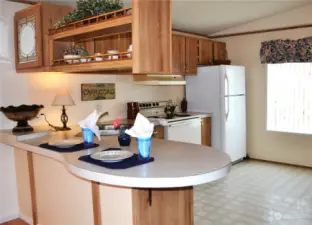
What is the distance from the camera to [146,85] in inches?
194

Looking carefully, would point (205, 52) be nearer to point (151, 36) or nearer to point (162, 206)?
point (151, 36)

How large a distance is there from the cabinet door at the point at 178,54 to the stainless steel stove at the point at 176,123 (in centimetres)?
65

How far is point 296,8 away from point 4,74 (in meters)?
4.34

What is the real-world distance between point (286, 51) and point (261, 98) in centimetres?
92

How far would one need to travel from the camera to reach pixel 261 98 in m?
5.51

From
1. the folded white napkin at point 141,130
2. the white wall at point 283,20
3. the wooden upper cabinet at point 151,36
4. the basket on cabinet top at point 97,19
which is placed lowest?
the folded white napkin at point 141,130

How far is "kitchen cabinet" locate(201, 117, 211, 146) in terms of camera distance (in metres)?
5.09

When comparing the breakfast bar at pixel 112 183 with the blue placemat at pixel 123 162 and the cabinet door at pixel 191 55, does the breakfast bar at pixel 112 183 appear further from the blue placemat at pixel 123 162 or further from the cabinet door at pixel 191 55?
the cabinet door at pixel 191 55

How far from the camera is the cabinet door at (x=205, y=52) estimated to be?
209 inches

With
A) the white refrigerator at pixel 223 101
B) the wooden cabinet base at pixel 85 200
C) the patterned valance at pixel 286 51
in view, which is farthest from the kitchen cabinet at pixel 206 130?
the wooden cabinet base at pixel 85 200

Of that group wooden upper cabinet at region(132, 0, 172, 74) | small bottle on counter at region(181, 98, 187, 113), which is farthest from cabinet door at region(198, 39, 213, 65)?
wooden upper cabinet at region(132, 0, 172, 74)

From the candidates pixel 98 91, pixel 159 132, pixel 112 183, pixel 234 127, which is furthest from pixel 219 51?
pixel 112 183

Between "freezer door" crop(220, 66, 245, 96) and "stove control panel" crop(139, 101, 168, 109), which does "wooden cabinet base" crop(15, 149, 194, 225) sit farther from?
"freezer door" crop(220, 66, 245, 96)

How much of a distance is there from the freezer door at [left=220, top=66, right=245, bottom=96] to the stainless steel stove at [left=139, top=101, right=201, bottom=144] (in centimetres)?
67
